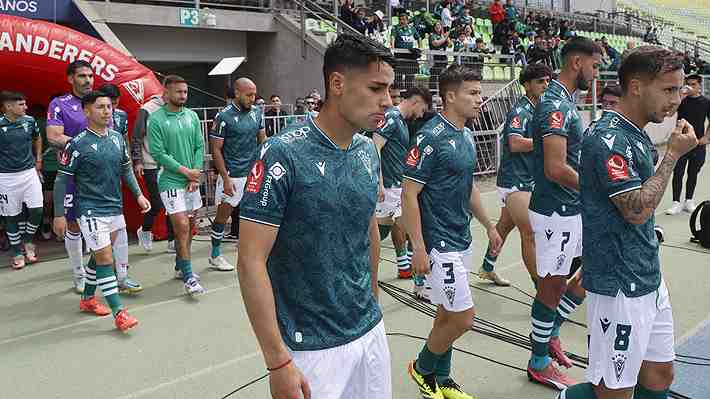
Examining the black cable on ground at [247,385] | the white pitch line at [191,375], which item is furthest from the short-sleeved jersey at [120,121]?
the black cable on ground at [247,385]

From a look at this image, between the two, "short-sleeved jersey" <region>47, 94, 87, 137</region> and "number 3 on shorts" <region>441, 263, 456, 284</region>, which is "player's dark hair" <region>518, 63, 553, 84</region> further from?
"short-sleeved jersey" <region>47, 94, 87, 137</region>

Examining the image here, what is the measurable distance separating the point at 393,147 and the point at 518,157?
5.03ft

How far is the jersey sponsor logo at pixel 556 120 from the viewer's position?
405 cm

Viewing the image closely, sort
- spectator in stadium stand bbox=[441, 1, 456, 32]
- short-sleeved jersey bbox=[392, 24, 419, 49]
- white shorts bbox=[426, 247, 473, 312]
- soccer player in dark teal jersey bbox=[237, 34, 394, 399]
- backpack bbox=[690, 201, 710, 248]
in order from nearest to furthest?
soccer player in dark teal jersey bbox=[237, 34, 394, 399] < white shorts bbox=[426, 247, 473, 312] < backpack bbox=[690, 201, 710, 248] < short-sleeved jersey bbox=[392, 24, 419, 49] < spectator in stadium stand bbox=[441, 1, 456, 32]

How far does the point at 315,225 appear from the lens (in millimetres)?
2262

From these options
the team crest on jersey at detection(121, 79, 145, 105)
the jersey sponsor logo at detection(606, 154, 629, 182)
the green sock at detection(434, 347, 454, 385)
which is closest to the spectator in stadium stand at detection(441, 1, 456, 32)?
the team crest on jersey at detection(121, 79, 145, 105)

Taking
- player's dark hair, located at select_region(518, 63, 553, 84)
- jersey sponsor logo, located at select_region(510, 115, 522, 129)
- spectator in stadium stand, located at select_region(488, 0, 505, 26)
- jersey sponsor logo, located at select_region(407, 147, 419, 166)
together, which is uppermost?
spectator in stadium stand, located at select_region(488, 0, 505, 26)

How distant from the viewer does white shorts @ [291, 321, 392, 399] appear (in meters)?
2.33

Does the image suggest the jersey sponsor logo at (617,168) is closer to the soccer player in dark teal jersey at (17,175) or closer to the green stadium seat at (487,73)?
the soccer player in dark teal jersey at (17,175)

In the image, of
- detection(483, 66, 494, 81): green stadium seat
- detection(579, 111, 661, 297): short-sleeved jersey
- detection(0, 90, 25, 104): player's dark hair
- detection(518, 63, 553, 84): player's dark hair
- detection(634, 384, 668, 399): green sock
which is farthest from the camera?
detection(483, 66, 494, 81): green stadium seat

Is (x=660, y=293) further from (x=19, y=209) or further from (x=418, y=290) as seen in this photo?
(x=19, y=209)

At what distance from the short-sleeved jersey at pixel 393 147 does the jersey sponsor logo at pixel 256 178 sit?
4610mm

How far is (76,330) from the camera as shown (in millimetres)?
5445

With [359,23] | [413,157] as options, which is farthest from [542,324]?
[359,23]
